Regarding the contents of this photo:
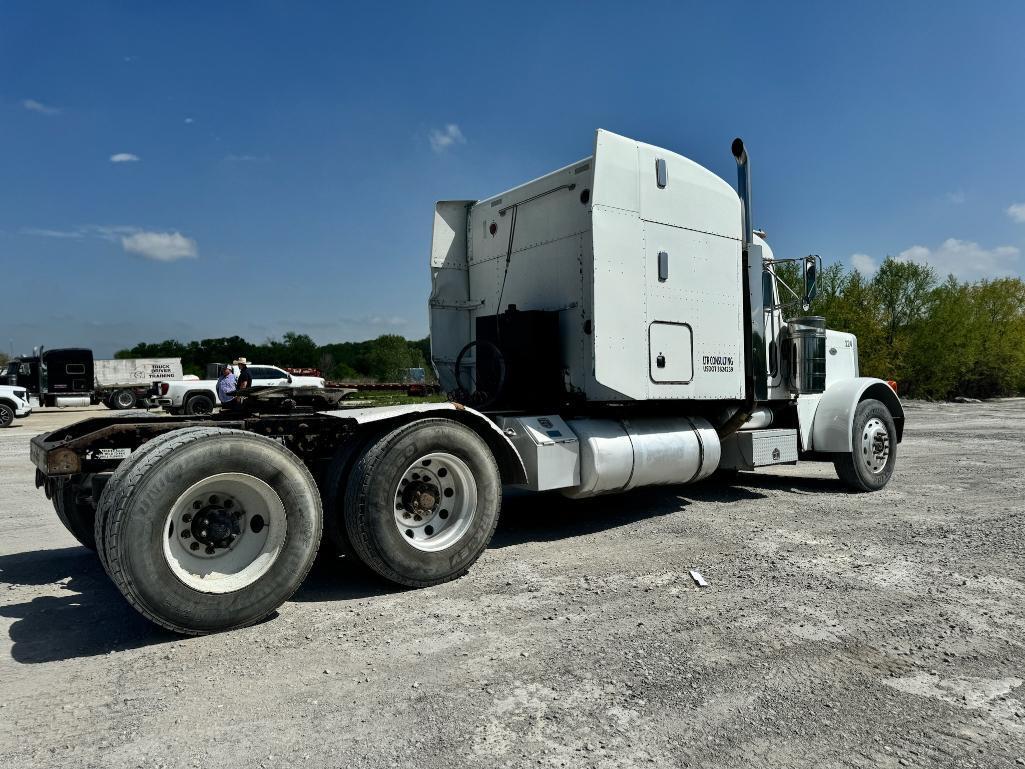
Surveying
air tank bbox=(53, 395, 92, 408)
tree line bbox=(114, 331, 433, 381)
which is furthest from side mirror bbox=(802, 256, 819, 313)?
tree line bbox=(114, 331, 433, 381)

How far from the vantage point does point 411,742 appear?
8.46 ft

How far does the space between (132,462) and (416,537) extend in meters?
1.87

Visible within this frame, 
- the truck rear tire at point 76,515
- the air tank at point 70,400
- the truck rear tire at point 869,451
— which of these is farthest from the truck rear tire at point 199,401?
the truck rear tire at point 869,451

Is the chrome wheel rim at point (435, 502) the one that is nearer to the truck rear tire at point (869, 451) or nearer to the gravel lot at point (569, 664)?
the gravel lot at point (569, 664)

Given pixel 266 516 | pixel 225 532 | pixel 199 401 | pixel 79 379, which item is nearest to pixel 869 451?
pixel 266 516

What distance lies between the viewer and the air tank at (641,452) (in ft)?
19.0

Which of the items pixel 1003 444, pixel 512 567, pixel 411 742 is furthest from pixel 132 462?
pixel 1003 444

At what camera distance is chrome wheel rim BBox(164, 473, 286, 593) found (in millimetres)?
3703

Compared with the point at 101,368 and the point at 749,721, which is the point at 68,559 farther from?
the point at 101,368

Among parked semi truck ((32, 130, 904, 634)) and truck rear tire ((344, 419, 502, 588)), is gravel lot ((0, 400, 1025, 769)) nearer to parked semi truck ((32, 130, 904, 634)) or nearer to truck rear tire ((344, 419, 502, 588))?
truck rear tire ((344, 419, 502, 588))

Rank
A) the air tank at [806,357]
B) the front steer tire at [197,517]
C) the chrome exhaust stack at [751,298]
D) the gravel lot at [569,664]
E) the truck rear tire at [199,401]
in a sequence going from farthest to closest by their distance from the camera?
1. the truck rear tire at [199,401]
2. the air tank at [806,357]
3. the chrome exhaust stack at [751,298]
4. the front steer tire at [197,517]
5. the gravel lot at [569,664]

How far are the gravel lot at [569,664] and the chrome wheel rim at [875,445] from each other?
237cm

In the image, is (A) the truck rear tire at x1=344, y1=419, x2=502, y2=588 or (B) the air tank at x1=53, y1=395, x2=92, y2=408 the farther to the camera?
(B) the air tank at x1=53, y1=395, x2=92, y2=408

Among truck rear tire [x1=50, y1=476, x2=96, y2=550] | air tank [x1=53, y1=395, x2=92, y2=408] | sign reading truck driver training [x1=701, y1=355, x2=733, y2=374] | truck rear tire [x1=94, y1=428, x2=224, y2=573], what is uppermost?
sign reading truck driver training [x1=701, y1=355, x2=733, y2=374]
